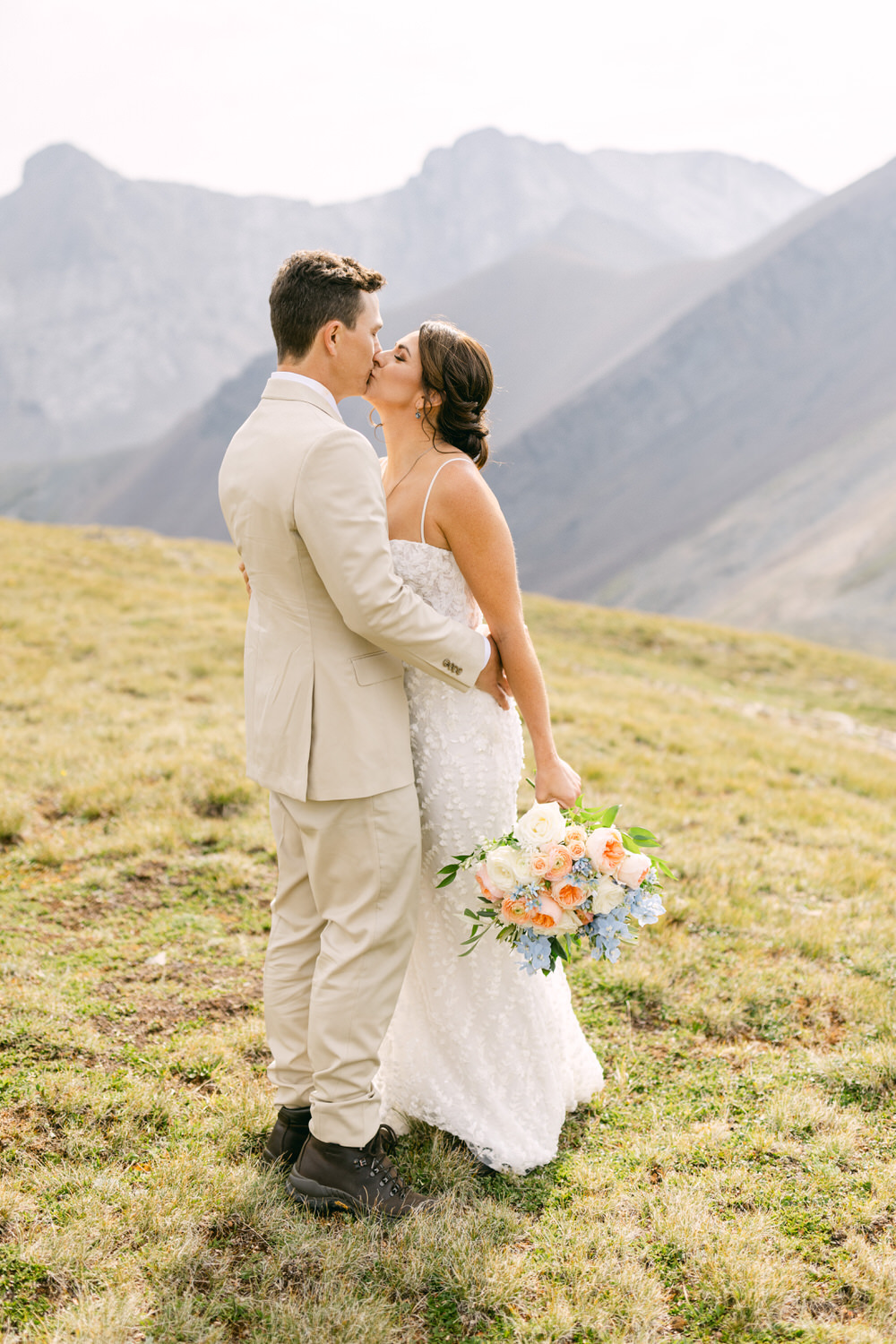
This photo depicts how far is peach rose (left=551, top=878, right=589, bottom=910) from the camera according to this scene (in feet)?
9.73

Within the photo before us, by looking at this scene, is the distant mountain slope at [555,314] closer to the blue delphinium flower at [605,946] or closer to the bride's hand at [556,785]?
the bride's hand at [556,785]

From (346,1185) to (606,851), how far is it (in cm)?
144

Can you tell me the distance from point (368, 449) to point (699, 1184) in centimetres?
276

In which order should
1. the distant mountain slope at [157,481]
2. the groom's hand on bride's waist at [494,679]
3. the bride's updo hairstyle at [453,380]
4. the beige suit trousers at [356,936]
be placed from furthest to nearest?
1. the distant mountain slope at [157,481]
2. the groom's hand on bride's waist at [494,679]
3. the bride's updo hairstyle at [453,380]
4. the beige suit trousers at [356,936]

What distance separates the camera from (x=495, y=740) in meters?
3.33

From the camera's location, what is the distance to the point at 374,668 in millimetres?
3020

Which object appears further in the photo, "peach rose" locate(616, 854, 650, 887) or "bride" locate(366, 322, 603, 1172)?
"bride" locate(366, 322, 603, 1172)

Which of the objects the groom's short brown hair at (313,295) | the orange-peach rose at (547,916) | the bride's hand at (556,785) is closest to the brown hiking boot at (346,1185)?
the orange-peach rose at (547,916)

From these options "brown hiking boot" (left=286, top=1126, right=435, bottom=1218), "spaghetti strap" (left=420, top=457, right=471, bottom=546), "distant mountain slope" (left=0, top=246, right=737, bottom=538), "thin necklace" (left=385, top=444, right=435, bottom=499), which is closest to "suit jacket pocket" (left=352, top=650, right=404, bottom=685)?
"spaghetti strap" (left=420, top=457, right=471, bottom=546)

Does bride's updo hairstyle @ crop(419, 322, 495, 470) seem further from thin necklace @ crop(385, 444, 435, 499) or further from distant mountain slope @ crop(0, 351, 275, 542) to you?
distant mountain slope @ crop(0, 351, 275, 542)

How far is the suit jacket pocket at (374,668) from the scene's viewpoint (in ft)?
9.78

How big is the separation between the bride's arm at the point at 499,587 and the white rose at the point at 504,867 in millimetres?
342

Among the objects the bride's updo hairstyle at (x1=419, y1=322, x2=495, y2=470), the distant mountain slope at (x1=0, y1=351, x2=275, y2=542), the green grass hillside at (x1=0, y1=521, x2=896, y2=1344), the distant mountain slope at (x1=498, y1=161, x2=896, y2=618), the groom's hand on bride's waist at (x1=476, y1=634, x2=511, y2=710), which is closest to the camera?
the green grass hillside at (x1=0, y1=521, x2=896, y2=1344)

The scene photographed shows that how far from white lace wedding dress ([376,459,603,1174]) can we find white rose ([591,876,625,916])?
0.50m
